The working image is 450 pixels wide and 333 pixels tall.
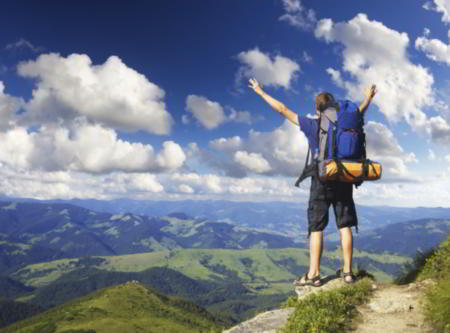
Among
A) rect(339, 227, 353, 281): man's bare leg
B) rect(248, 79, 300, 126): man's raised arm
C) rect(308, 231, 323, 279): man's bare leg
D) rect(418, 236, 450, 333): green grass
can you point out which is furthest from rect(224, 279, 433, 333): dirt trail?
rect(248, 79, 300, 126): man's raised arm

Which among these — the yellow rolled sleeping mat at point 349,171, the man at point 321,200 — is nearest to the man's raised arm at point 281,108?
the man at point 321,200

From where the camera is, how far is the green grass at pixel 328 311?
7281 mm

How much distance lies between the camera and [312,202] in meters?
10.1

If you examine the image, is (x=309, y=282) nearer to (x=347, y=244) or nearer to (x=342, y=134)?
(x=347, y=244)

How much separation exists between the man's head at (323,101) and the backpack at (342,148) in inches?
6.4

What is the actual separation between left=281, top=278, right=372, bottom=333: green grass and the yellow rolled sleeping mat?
2.96 m

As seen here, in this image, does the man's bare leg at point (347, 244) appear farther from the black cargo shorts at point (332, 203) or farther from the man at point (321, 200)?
the black cargo shorts at point (332, 203)

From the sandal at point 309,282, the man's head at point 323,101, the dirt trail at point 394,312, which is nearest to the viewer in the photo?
the dirt trail at point 394,312

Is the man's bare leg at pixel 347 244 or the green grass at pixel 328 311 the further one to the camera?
the man's bare leg at pixel 347 244

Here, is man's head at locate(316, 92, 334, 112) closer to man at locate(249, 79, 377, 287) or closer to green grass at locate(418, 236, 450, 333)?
man at locate(249, 79, 377, 287)

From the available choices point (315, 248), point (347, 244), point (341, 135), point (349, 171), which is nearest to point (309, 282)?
point (315, 248)

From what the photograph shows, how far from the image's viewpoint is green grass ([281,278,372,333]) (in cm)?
728

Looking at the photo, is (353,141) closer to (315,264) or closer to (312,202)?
(312,202)

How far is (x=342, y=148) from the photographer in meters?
8.95
